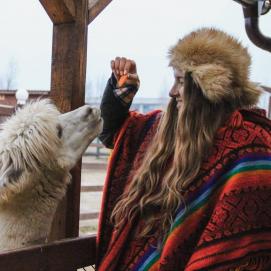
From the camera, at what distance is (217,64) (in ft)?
4.70

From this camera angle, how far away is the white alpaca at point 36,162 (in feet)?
5.79

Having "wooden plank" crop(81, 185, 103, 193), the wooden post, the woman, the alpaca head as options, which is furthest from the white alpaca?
"wooden plank" crop(81, 185, 103, 193)

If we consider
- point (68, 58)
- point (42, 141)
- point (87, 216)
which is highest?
point (68, 58)

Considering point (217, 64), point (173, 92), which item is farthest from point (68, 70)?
point (217, 64)

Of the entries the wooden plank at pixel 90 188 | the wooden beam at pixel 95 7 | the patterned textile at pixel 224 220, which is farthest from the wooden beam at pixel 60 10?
the wooden plank at pixel 90 188

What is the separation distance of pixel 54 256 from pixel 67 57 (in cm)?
91

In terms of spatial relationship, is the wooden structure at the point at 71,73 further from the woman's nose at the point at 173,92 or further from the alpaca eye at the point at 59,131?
the woman's nose at the point at 173,92

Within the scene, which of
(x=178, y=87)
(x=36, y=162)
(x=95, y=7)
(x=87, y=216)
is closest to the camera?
(x=178, y=87)

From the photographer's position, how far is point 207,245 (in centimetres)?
139

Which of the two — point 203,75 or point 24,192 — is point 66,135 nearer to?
point 24,192

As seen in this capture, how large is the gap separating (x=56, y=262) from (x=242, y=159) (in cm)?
87

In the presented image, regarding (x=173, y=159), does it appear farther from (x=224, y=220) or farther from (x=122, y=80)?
(x=122, y=80)

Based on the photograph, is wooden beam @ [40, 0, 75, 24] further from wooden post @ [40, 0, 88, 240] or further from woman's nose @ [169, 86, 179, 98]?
woman's nose @ [169, 86, 179, 98]

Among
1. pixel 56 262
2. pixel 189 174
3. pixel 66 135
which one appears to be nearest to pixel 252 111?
pixel 189 174
